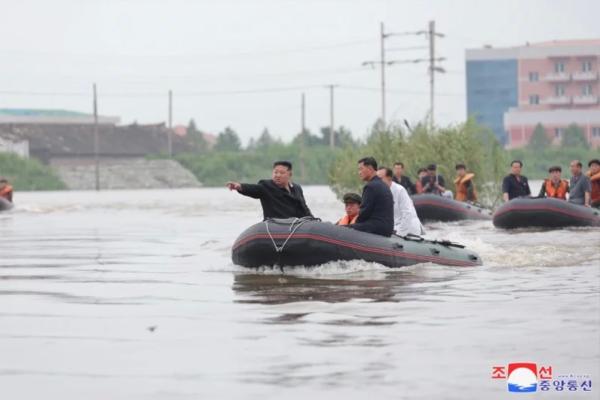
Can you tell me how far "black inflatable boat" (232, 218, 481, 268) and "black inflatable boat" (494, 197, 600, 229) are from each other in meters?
10.9

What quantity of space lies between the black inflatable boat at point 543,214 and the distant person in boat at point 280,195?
37.6 feet

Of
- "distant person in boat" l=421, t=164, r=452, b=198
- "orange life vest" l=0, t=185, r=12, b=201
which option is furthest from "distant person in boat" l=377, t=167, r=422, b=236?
"orange life vest" l=0, t=185, r=12, b=201

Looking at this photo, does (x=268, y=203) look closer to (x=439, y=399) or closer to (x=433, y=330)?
(x=433, y=330)

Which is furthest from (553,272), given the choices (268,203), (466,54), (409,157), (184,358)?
(466,54)

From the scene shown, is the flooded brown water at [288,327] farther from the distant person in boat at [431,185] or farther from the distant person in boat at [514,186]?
the distant person in boat at [431,185]

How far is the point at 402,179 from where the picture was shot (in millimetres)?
34156

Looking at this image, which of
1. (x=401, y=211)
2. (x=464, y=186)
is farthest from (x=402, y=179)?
(x=401, y=211)

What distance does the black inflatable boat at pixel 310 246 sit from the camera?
18.0 m

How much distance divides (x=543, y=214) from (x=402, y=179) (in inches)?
208

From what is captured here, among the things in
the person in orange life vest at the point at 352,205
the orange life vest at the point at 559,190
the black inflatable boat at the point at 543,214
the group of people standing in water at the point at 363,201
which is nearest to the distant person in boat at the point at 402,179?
the black inflatable boat at the point at 543,214

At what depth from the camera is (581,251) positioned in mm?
22766

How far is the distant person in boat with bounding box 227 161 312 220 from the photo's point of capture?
18.3 m

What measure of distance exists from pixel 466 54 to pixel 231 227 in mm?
139835

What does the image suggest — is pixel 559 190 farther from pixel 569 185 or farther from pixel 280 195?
pixel 280 195
